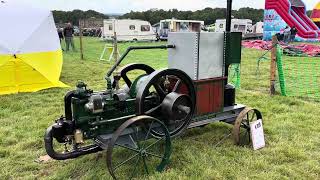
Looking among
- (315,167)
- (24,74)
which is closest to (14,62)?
(24,74)

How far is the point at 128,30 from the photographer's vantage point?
30828 mm

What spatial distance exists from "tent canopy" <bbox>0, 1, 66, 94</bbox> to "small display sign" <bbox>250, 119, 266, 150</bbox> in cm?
539

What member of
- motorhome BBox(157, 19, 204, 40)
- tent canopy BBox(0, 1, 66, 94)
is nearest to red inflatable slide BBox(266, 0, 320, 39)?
motorhome BBox(157, 19, 204, 40)

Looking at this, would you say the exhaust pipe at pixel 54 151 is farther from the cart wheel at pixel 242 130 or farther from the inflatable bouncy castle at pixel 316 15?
the inflatable bouncy castle at pixel 316 15

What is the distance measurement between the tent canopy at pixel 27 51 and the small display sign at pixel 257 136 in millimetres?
5395

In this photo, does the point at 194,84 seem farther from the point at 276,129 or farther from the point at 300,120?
the point at 300,120

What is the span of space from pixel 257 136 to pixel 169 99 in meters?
1.37

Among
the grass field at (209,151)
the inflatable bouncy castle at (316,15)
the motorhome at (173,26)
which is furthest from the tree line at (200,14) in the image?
the grass field at (209,151)

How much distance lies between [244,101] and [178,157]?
307cm

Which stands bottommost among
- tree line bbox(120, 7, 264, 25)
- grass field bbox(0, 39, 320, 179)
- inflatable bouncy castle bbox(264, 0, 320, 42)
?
grass field bbox(0, 39, 320, 179)

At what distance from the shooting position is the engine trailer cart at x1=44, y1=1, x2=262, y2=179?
3.24 meters

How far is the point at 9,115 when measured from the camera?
5.68 m

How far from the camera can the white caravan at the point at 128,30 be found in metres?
30.6

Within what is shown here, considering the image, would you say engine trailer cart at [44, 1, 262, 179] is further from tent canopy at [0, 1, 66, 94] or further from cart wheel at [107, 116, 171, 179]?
tent canopy at [0, 1, 66, 94]
